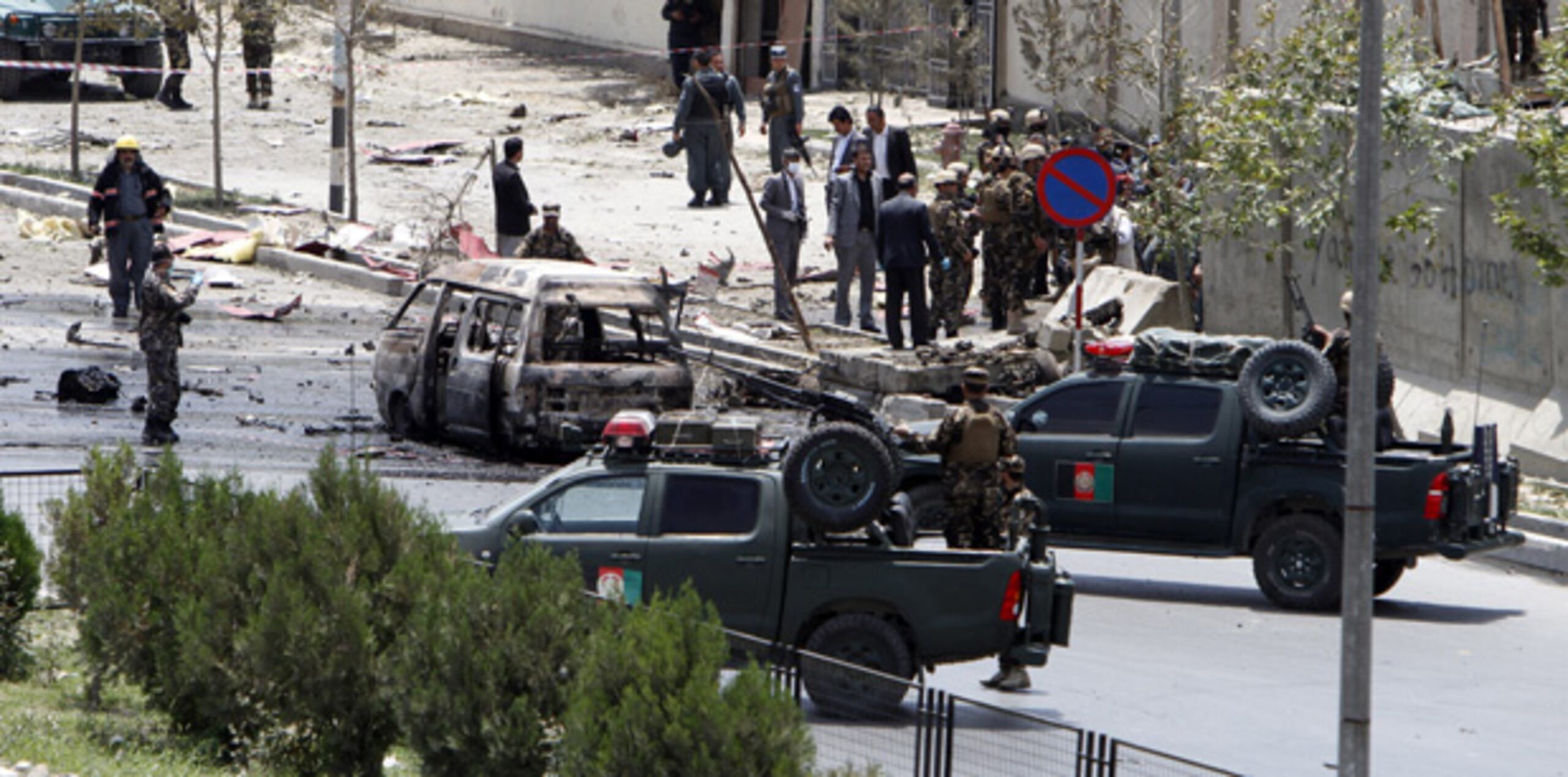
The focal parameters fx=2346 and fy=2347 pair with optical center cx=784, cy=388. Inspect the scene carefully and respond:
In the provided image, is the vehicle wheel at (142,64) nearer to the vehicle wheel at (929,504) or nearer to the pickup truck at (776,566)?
the vehicle wheel at (929,504)

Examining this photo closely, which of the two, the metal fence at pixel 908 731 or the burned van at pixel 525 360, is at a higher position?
the burned van at pixel 525 360

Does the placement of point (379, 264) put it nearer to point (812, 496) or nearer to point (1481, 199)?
point (1481, 199)

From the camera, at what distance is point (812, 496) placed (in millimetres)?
11797

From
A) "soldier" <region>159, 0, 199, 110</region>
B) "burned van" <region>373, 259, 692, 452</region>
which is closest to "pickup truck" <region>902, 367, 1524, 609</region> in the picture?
"burned van" <region>373, 259, 692, 452</region>

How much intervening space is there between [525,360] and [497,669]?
898cm

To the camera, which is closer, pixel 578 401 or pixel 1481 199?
pixel 578 401

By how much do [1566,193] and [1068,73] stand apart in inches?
622

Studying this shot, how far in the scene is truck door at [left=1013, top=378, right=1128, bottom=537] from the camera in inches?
607

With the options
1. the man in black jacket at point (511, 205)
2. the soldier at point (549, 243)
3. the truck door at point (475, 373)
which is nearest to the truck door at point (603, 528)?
the truck door at point (475, 373)

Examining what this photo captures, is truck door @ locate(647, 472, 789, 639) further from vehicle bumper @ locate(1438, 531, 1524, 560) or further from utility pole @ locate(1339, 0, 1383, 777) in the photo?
vehicle bumper @ locate(1438, 531, 1524, 560)

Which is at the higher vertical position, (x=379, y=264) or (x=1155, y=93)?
(x=1155, y=93)

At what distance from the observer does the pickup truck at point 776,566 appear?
11844 mm

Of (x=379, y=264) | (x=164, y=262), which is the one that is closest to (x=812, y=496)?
(x=164, y=262)

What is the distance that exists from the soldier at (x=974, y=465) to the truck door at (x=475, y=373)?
5.49 meters
